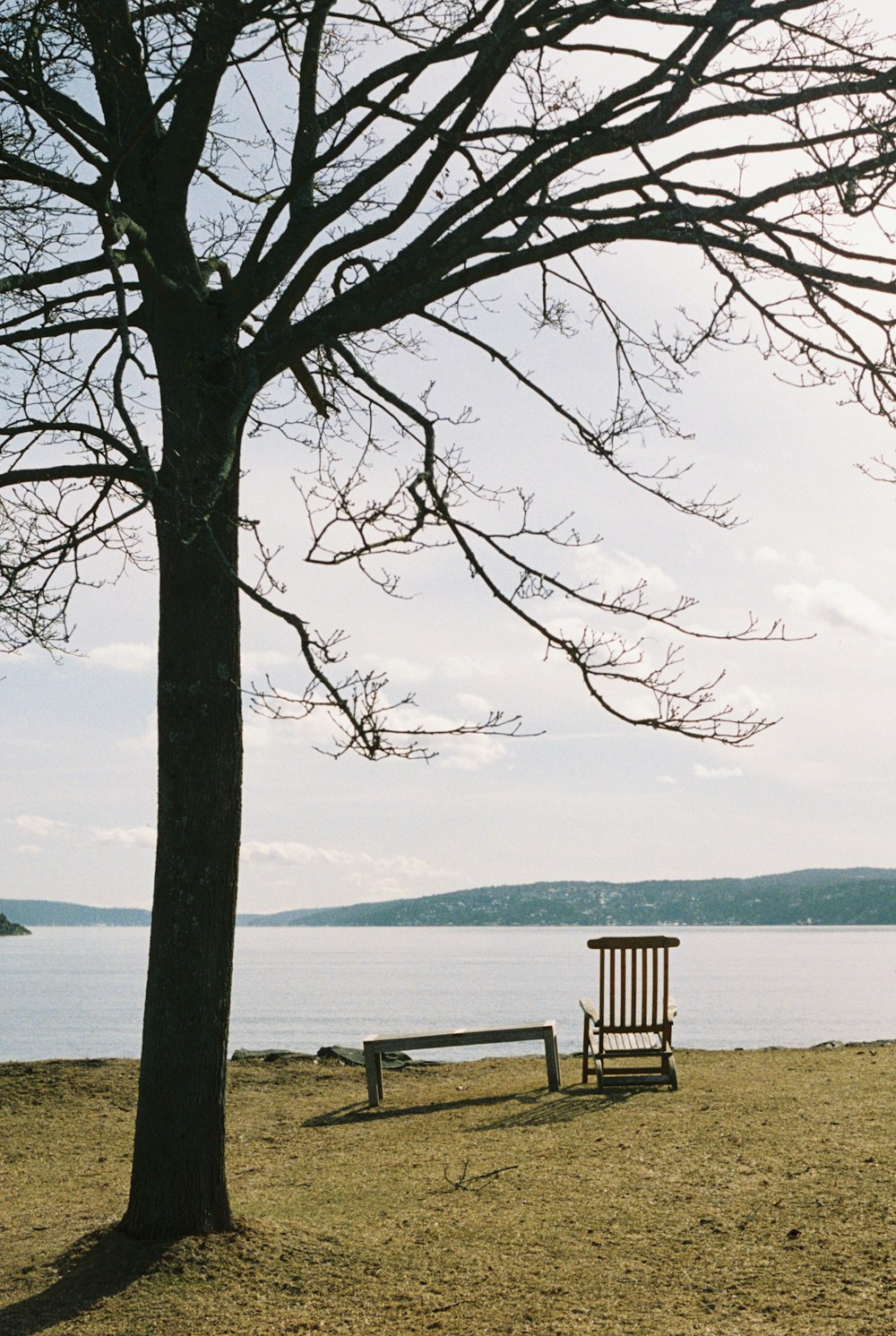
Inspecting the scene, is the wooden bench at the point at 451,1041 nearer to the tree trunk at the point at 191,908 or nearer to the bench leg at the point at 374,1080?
the bench leg at the point at 374,1080

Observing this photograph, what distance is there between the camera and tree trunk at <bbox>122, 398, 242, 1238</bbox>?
576cm

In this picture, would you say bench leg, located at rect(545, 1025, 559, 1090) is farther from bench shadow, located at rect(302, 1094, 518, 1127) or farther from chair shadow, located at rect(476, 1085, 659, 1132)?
bench shadow, located at rect(302, 1094, 518, 1127)

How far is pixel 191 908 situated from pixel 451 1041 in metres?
5.02

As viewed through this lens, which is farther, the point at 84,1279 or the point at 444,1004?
the point at 444,1004

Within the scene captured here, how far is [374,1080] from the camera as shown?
1015cm

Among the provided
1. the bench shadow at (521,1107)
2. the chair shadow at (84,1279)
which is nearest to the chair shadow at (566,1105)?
the bench shadow at (521,1107)

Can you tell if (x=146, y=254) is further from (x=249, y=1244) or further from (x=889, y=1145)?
(x=889, y=1145)

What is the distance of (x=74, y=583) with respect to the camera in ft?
24.5

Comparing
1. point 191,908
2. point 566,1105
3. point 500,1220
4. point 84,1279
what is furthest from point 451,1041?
point 84,1279

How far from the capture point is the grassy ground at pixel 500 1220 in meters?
4.95

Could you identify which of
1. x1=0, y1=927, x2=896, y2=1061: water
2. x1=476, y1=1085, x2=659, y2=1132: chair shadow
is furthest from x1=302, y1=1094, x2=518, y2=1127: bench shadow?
Answer: x1=0, y1=927, x2=896, y2=1061: water

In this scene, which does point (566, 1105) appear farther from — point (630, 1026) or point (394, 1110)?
point (394, 1110)

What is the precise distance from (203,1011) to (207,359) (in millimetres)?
3266

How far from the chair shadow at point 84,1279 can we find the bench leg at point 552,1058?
15.6ft
